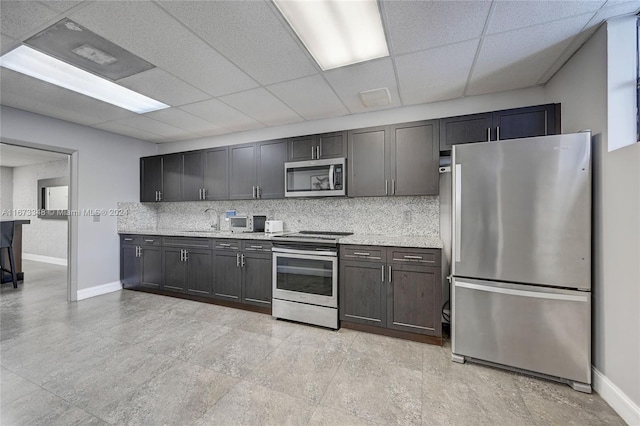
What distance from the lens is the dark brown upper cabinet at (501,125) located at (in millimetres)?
2408

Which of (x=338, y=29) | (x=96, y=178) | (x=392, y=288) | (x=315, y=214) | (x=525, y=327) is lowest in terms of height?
(x=525, y=327)

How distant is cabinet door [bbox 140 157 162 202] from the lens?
443 centimetres

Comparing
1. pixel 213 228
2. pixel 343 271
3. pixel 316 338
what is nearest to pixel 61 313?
pixel 213 228

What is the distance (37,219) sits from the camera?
662 centimetres

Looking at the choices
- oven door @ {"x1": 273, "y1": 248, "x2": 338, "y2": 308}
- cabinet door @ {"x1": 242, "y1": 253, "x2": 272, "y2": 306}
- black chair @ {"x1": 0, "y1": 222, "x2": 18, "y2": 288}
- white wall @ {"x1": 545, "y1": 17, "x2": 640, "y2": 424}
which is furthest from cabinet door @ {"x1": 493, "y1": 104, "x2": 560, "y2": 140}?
black chair @ {"x1": 0, "y1": 222, "x2": 18, "y2": 288}

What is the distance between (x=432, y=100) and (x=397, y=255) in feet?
6.11

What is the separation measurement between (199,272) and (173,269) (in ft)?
1.67

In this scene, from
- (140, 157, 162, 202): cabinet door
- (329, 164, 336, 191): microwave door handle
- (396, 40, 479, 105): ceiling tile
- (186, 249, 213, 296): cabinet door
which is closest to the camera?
(396, 40, 479, 105): ceiling tile

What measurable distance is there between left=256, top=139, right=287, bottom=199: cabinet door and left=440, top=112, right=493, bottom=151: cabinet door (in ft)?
6.40

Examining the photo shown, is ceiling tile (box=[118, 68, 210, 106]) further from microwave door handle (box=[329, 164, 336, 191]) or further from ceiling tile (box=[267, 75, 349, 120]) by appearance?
microwave door handle (box=[329, 164, 336, 191])

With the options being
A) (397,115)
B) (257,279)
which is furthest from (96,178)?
(397,115)

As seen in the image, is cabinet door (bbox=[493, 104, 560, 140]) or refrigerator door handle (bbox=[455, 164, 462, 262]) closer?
refrigerator door handle (bbox=[455, 164, 462, 262])

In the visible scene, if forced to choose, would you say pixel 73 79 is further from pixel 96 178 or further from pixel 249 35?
pixel 249 35

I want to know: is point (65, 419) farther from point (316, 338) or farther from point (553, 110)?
point (553, 110)
